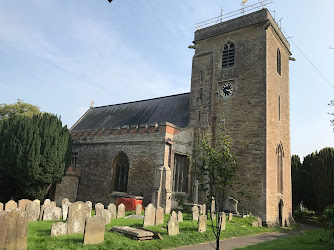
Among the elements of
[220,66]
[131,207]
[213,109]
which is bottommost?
[131,207]

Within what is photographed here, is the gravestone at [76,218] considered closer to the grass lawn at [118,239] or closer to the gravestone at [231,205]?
the grass lawn at [118,239]

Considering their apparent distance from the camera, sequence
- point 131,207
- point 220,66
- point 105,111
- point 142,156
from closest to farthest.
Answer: point 131,207, point 142,156, point 220,66, point 105,111

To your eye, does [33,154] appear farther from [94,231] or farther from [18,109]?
[18,109]


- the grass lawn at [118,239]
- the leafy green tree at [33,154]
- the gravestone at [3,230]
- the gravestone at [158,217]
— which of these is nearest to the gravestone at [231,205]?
the grass lawn at [118,239]

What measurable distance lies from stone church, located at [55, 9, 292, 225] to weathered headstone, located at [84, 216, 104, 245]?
7.34 metres

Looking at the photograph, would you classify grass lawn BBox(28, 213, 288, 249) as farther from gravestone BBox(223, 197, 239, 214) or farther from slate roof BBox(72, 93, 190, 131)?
slate roof BBox(72, 93, 190, 131)

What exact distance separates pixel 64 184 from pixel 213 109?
1123cm

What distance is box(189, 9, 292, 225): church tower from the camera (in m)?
15.8

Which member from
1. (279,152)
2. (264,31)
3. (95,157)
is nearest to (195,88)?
(264,31)

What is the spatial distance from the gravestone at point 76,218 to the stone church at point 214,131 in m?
6.44

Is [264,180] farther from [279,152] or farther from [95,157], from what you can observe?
[95,157]

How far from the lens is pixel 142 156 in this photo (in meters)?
16.5

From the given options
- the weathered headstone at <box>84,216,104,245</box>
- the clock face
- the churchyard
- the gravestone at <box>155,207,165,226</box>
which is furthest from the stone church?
the weathered headstone at <box>84,216,104,245</box>

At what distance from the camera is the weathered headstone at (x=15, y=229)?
6191 millimetres
